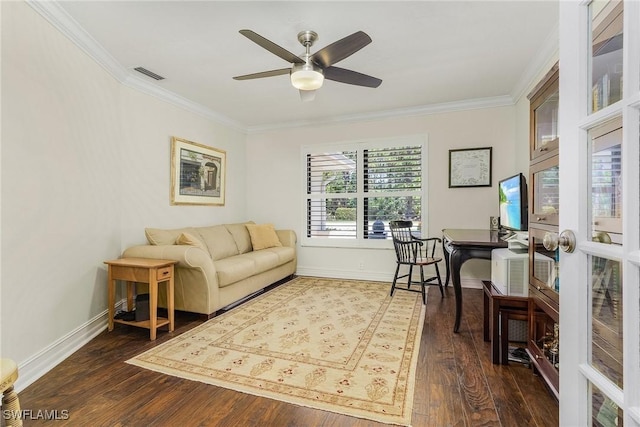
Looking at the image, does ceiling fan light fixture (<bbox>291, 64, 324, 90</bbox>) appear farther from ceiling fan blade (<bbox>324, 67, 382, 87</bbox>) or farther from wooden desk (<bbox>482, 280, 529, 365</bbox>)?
wooden desk (<bbox>482, 280, 529, 365</bbox>)

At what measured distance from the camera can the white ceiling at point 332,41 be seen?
221 centimetres

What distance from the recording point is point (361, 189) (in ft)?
15.4

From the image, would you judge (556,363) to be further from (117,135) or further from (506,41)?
(117,135)

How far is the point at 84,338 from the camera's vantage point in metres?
2.48

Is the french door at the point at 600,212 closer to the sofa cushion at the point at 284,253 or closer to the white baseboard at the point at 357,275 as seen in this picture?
the white baseboard at the point at 357,275

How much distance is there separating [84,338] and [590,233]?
325 centimetres

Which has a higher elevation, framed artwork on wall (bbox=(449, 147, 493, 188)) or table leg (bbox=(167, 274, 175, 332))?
framed artwork on wall (bbox=(449, 147, 493, 188))

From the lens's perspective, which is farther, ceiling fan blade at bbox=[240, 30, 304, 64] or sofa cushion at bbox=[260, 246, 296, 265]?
sofa cushion at bbox=[260, 246, 296, 265]

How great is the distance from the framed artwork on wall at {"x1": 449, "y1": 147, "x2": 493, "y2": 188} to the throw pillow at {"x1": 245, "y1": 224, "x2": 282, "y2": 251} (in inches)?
105

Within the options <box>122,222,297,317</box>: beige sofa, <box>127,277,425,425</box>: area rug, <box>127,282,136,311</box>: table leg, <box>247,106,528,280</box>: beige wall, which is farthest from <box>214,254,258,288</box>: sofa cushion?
<box>247,106,528,280</box>: beige wall

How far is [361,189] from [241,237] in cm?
192

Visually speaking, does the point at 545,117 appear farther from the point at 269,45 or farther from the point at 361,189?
the point at 361,189

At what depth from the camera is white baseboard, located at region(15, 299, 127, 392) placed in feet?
6.16

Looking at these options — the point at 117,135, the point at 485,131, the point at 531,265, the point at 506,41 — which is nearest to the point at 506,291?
the point at 531,265
